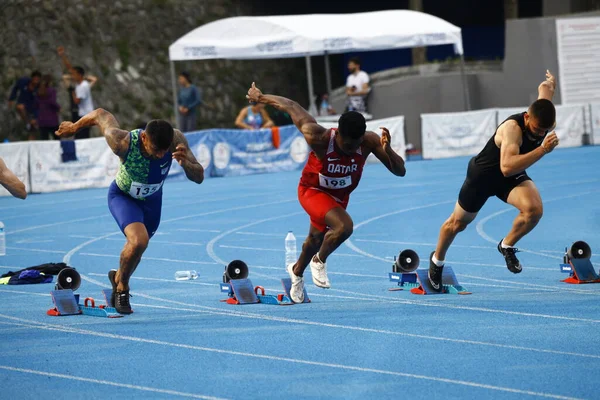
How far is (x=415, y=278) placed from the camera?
1026cm

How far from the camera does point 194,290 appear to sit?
35.3 ft

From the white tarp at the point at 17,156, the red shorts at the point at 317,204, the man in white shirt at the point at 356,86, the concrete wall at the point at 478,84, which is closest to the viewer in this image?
the red shorts at the point at 317,204

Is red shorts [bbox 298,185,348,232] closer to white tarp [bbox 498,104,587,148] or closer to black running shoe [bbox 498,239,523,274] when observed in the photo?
black running shoe [bbox 498,239,523,274]

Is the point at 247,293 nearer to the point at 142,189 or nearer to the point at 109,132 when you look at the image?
the point at 142,189

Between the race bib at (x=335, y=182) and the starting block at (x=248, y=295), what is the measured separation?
101cm

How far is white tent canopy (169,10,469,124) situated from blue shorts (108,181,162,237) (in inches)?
649

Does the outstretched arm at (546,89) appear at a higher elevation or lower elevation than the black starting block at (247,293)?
higher

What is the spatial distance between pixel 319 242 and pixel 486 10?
3118 centimetres

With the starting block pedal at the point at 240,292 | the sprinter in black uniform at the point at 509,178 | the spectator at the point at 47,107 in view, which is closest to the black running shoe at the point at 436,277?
the sprinter in black uniform at the point at 509,178

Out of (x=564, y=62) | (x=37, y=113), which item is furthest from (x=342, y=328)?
(x=564, y=62)

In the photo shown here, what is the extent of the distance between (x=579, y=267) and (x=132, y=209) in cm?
392

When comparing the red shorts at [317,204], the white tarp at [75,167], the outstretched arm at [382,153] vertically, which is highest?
the outstretched arm at [382,153]

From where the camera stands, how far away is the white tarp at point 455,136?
26516mm

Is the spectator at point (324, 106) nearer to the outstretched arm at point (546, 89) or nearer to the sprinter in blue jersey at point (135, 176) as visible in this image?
the outstretched arm at point (546, 89)
